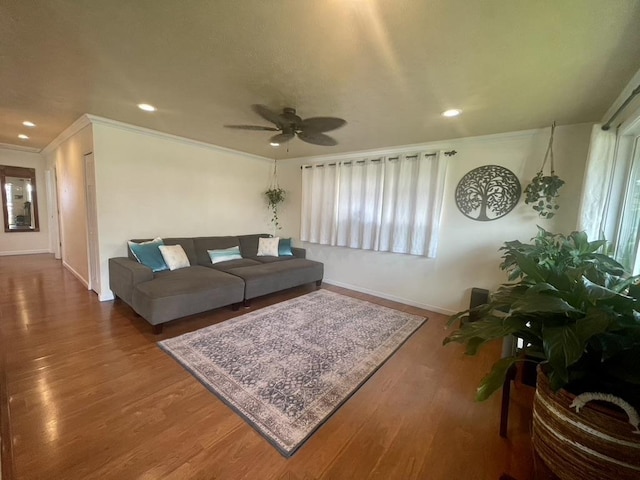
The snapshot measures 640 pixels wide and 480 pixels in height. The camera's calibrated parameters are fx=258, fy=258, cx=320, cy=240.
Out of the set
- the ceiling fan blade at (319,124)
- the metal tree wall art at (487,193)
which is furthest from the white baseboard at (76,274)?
the metal tree wall art at (487,193)

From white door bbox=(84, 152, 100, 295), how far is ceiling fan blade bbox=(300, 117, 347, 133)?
112 inches

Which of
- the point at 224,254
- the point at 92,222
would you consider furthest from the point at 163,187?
the point at 224,254

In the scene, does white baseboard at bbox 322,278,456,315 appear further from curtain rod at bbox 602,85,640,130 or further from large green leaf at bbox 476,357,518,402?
large green leaf at bbox 476,357,518,402

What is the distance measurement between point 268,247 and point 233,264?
0.87 meters

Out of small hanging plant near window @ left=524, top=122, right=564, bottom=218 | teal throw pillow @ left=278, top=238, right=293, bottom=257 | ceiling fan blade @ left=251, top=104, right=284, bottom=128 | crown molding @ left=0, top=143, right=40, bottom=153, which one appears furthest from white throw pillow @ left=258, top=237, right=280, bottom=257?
crown molding @ left=0, top=143, right=40, bottom=153

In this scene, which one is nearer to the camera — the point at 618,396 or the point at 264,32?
the point at 618,396

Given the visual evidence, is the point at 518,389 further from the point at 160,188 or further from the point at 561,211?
the point at 160,188

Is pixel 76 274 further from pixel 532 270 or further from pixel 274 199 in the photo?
pixel 532 270

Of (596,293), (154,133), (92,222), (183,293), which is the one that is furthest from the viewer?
(154,133)

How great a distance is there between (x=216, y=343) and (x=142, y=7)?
99.3 inches

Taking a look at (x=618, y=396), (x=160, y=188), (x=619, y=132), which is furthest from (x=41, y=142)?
(x=619, y=132)

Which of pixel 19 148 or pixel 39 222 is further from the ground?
pixel 19 148

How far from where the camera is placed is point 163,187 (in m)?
3.88

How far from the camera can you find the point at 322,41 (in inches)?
61.1
